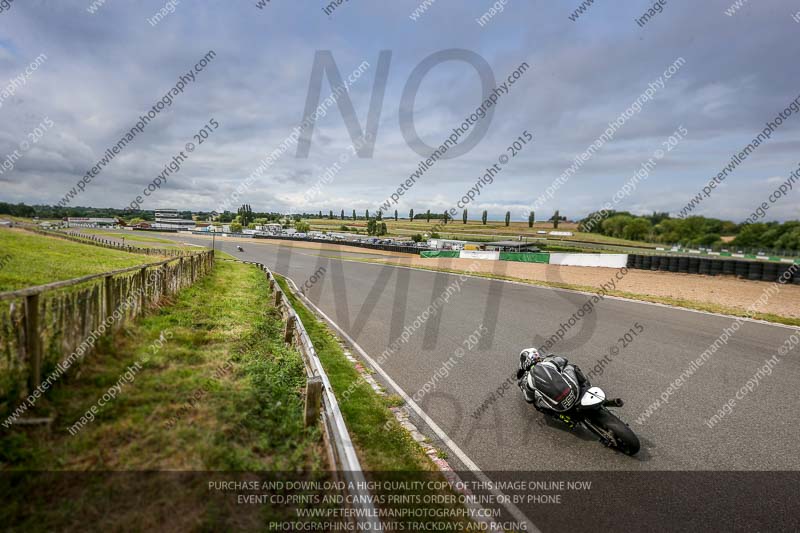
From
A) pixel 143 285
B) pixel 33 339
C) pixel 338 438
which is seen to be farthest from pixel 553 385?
pixel 143 285

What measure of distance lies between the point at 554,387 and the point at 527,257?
33255 millimetres

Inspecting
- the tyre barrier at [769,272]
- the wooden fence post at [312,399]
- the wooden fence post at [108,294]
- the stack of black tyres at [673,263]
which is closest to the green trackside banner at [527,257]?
the stack of black tyres at [673,263]

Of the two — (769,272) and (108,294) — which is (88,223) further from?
(769,272)

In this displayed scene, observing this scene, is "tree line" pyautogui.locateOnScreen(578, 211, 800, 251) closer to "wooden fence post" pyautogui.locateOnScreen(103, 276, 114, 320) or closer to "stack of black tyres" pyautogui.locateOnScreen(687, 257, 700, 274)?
"stack of black tyres" pyautogui.locateOnScreen(687, 257, 700, 274)

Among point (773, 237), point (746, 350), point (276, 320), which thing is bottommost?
point (276, 320)

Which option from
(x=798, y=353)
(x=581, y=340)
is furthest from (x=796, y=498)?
(x=798, y=353)

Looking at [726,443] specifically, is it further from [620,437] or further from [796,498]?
[620,437]

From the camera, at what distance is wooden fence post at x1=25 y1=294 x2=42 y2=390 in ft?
14.7

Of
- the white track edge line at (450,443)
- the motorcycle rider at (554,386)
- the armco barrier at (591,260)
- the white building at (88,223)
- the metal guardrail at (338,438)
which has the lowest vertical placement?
the white building at (88,223)

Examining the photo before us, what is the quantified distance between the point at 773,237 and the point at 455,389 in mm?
Answer: 92389

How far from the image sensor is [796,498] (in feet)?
13.4

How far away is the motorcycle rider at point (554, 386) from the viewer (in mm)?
5367

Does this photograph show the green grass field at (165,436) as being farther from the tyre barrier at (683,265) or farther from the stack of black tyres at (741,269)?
the tyre barrier at (683,265)

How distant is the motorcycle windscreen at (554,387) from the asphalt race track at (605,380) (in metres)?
0.47
